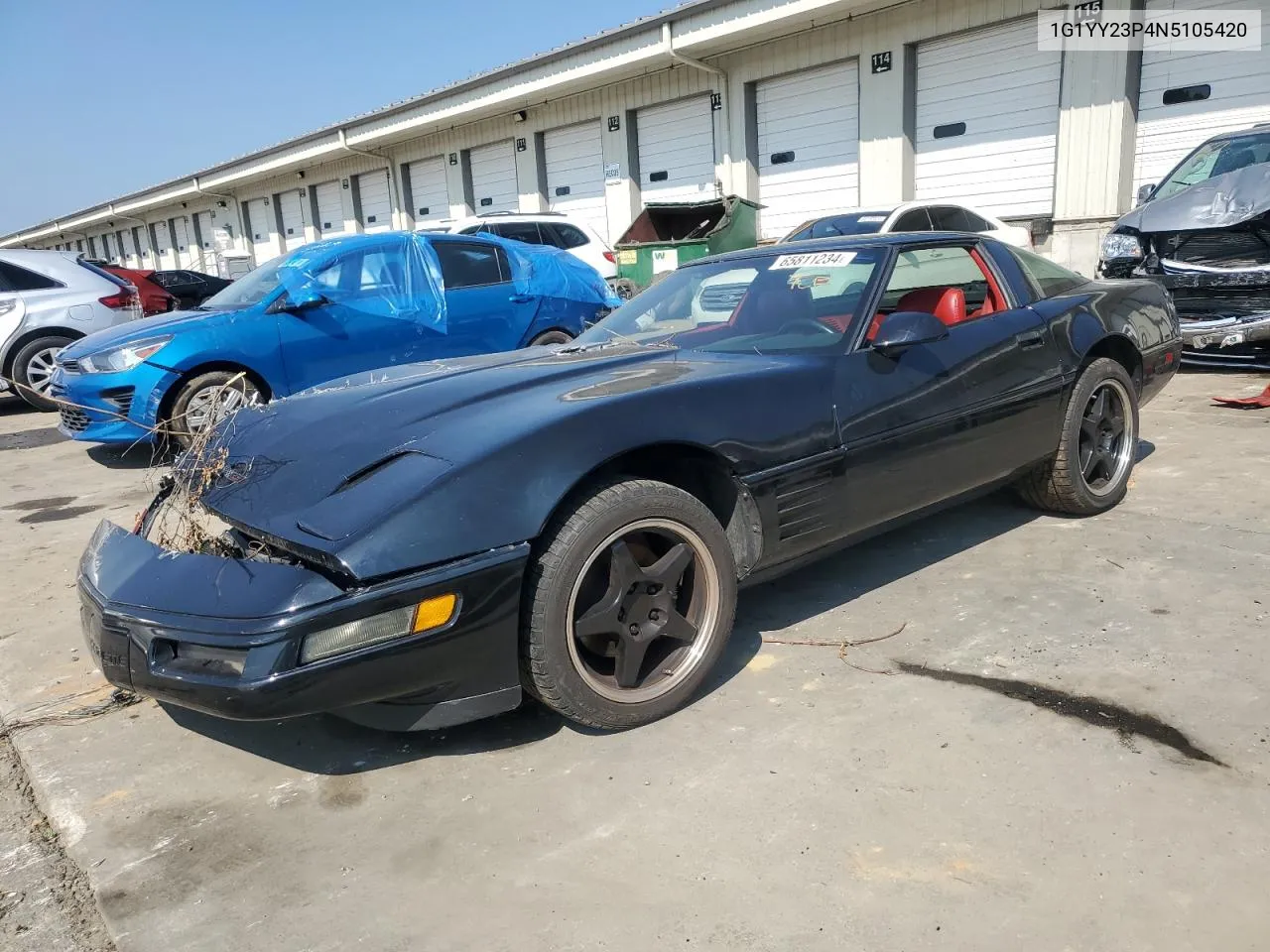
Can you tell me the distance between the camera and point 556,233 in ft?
39.1

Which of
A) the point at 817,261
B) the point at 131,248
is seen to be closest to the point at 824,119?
the point at 817,261

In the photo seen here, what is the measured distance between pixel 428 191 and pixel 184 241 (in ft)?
62.4

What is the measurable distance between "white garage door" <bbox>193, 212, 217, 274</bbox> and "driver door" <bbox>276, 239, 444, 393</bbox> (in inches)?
1139

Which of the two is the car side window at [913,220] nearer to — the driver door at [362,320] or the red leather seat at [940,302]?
the driver door at [362,320]

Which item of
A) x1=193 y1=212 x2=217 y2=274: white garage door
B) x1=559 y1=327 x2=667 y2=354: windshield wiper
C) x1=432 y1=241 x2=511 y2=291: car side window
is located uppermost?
x1=193 y1=212 x2=217 y2=274: white garage door

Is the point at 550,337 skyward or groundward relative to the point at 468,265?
groundward

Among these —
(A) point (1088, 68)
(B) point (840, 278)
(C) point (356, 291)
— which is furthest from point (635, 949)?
(A) point (1088, 68)

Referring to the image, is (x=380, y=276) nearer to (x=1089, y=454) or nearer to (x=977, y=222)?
(x=1089, y=454)

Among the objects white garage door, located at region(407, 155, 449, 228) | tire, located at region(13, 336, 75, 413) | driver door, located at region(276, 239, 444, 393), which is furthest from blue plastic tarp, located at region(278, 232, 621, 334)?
white garage door, located at region(407, 155, 449, 228)

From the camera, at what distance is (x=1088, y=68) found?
10.8 meters

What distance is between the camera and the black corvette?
7.09 ft

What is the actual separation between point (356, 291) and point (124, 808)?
16.4 feet

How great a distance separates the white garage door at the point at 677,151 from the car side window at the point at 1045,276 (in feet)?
37.6

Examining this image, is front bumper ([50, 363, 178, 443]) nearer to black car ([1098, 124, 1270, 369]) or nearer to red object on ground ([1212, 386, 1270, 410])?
red object on ground ([1212, 386, 1270, 410])
